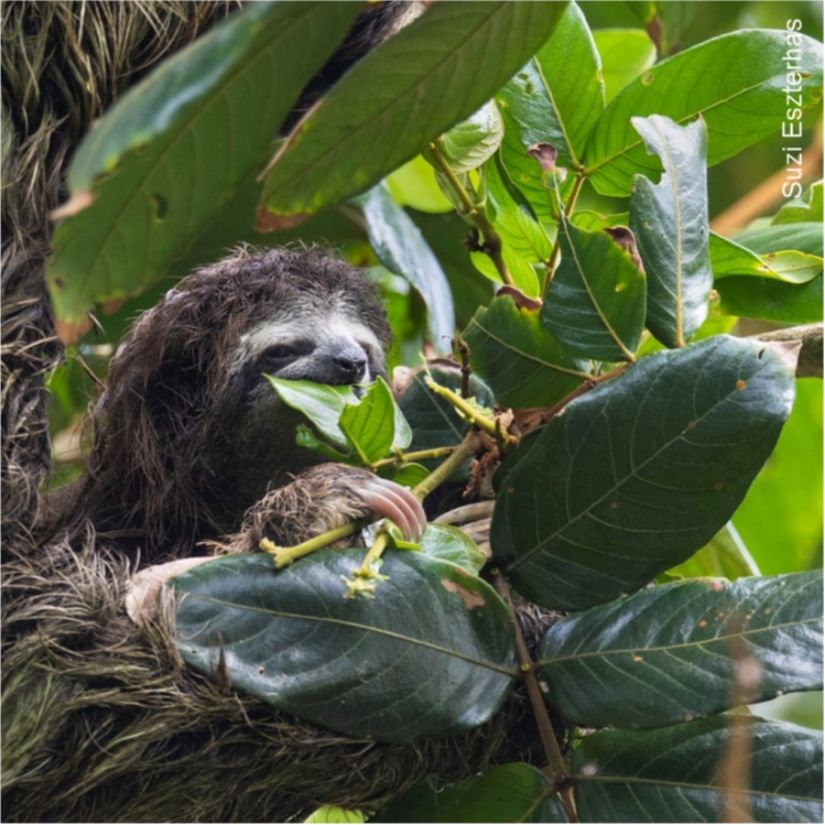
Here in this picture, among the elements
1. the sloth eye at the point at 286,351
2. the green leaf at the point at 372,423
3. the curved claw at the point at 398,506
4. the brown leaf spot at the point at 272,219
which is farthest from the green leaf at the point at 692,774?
the sloth eye at the point at 286,351

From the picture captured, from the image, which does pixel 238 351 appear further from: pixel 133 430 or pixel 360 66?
pixel 360 66

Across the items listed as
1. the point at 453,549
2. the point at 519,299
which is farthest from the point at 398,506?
the point at 519,299

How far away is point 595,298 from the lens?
70.7 inches

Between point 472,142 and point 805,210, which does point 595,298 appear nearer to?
point 472,142

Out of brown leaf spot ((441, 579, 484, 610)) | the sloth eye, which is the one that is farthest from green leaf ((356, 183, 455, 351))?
brown leaf spot ((441, 579, 484, 610))

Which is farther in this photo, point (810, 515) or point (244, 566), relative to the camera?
point (810, 515)

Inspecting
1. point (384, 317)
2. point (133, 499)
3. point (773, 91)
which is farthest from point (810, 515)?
point (133, 499)

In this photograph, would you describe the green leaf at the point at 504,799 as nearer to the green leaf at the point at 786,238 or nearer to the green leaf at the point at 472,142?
the green leaf at the point at 472,142

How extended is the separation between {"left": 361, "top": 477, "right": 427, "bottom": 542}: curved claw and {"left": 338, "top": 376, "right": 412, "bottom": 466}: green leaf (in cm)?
11

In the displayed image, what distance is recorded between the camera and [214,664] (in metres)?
1.79

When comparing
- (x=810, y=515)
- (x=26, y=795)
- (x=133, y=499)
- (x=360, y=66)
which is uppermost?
(x=360, y=66)

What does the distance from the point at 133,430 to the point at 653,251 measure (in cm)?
152

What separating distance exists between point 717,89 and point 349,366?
3.37ft

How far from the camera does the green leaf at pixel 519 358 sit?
6.35 ft
